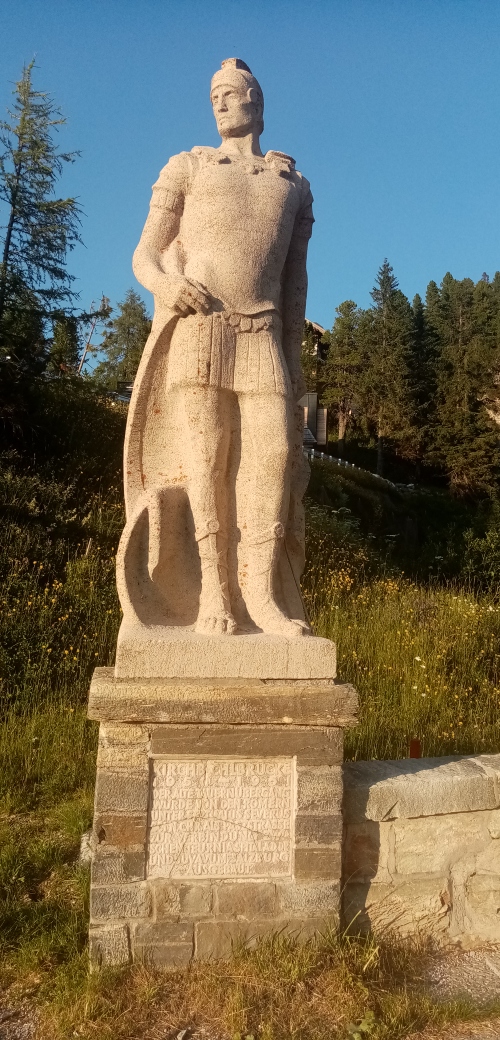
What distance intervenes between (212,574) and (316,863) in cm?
115

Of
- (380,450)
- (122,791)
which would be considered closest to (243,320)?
(122,791)

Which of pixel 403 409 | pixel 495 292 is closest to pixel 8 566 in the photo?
pixel 403 409

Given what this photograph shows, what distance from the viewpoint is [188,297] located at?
288cm

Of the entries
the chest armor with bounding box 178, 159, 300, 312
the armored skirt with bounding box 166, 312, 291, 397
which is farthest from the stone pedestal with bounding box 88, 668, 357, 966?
the chest armor with bounding box 178, 159, 300, 312

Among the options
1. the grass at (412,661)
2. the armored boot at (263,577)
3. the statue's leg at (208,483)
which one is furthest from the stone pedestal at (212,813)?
the grass at (412,661)

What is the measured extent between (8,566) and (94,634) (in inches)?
52.8

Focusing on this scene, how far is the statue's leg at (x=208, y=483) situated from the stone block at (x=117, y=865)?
90cm

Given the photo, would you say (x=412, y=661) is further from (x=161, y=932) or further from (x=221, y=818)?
(x=161, y=932)

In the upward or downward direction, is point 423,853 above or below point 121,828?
below

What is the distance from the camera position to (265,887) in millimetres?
2693

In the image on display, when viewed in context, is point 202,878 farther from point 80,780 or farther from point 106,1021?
point 80,780

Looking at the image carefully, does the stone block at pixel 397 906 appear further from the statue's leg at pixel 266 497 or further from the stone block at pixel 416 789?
the statue's leg at pixel 266 497

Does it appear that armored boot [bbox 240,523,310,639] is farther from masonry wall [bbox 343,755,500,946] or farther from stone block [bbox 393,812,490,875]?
stone block [bbox 393,812,490,875]

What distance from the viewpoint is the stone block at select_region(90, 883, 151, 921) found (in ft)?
8.47
